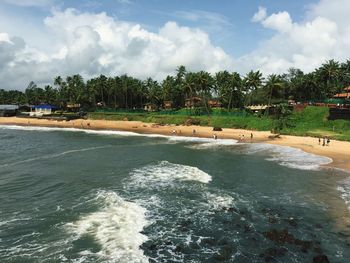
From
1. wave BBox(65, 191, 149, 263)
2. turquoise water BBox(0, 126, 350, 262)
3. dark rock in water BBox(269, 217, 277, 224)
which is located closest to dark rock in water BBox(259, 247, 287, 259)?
turquoise water BBox(0, 126, 350, 262)

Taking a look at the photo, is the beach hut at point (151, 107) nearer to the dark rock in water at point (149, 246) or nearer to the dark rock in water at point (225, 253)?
the dark rock in water at point (149, 246)

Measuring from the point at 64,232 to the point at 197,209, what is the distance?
10.4 meters

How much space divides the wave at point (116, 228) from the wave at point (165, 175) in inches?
272

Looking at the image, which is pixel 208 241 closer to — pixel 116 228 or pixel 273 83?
pixel 116 228

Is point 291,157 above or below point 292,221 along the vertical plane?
above

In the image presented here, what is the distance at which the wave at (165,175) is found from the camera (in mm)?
36238

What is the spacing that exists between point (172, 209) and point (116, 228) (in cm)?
574

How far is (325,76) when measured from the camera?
9719cm

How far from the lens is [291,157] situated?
51.9 m

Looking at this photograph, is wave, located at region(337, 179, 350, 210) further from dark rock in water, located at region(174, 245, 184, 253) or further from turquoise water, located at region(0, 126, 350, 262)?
dark rock in water, located at region(174, 245, 184, 253)

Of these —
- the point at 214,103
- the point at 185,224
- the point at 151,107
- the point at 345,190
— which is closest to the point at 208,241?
the point at 185,224

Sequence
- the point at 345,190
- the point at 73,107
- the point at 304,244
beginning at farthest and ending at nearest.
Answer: the point at 73,107 < the point at 345,190 < the point at 304,244

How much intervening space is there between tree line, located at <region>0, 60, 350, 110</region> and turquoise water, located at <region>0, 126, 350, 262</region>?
5342 centimetres

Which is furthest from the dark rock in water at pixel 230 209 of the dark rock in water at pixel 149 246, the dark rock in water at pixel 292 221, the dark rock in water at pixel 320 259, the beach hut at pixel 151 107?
the beach hut at pixel 151 107
